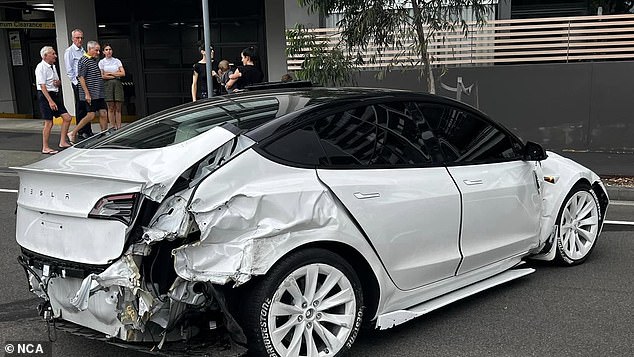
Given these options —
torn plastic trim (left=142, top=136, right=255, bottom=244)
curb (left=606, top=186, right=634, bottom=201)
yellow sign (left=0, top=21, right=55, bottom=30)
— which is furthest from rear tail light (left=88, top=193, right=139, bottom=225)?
yellow sign (left=0, top=21, right=55, bottom=30)

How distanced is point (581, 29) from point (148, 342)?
1008cm

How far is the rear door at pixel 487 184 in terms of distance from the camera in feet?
12.9

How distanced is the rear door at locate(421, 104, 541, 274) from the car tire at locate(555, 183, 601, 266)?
1.51 feet

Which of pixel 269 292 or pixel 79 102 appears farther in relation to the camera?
pixel 79 102

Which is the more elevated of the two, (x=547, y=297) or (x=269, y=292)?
(x=269, y=292)

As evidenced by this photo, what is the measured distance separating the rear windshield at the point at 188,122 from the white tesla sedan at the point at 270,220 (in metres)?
0.02

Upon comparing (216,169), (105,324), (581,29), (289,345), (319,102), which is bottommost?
(289,345)

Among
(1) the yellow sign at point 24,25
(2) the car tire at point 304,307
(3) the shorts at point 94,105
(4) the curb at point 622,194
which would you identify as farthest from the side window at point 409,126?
(1) the yellow sign at point 24,25

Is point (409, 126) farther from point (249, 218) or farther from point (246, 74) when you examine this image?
point (246, 74)

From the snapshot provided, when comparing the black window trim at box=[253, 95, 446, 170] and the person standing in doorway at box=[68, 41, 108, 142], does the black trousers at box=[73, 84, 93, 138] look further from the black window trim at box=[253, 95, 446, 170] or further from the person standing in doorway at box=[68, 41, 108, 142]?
the black window trim at box=[253, 95, 446, 170]

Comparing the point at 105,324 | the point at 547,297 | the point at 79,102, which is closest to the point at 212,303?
the point at 105,324

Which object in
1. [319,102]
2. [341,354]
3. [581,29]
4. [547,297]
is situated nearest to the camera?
[341,354]

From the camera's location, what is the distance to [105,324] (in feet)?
9.71

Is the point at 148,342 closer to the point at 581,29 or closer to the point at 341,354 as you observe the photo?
the point at 341,354
